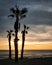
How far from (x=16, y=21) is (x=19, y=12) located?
170 cm

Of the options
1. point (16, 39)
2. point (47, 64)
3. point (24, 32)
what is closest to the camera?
point (47, 64)

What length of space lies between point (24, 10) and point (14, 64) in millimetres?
10617

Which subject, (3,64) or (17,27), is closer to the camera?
(3,64)

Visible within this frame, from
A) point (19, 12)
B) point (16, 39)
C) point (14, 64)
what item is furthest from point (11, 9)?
point (14, 64)

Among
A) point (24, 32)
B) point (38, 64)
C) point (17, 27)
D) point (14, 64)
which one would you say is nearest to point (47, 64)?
point (38, 64)

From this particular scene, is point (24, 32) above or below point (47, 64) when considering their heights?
above

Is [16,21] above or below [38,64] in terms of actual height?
above

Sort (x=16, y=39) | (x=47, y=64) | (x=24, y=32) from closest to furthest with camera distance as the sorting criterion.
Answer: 1. (x=47, y=64)
2. (x=16, y=39)
3. (x=24, y=32)

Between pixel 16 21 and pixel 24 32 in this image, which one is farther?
pixel 24 32

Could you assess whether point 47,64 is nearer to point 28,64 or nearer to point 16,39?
point 28,64

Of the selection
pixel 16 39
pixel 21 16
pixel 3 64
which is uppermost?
pixel 21 16

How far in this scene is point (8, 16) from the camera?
54250 millimetres

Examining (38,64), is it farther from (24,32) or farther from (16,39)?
(24,32)

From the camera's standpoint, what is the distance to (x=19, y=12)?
53250mm
